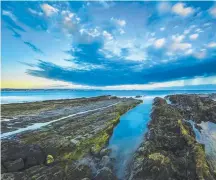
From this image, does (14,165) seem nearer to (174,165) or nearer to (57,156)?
(57,156)

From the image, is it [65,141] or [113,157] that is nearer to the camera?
[113,157]

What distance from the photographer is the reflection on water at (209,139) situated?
12359mm

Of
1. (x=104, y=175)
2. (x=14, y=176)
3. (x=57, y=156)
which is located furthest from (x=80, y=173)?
(x=14, y=176)

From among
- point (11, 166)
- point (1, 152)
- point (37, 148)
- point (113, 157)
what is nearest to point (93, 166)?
point (113, 157)

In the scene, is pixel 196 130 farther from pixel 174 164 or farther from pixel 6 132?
pixel 6 132

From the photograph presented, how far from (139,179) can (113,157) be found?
4.07m

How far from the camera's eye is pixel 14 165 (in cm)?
962

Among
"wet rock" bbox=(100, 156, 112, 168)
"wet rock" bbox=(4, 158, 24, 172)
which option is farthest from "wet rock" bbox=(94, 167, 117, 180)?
"wet rock" bbox=(4, 158, 24, 172)

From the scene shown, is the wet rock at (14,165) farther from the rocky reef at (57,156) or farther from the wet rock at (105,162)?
the wet rock at (105,162)

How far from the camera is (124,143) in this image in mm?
16562

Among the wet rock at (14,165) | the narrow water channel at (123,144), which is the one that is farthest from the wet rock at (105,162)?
the wet rock at (14,165)

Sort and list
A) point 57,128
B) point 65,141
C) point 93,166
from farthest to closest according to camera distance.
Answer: point 57,128 → point 65,141 → point 93,166

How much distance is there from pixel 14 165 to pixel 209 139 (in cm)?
1715

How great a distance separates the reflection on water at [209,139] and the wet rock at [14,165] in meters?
12.3
